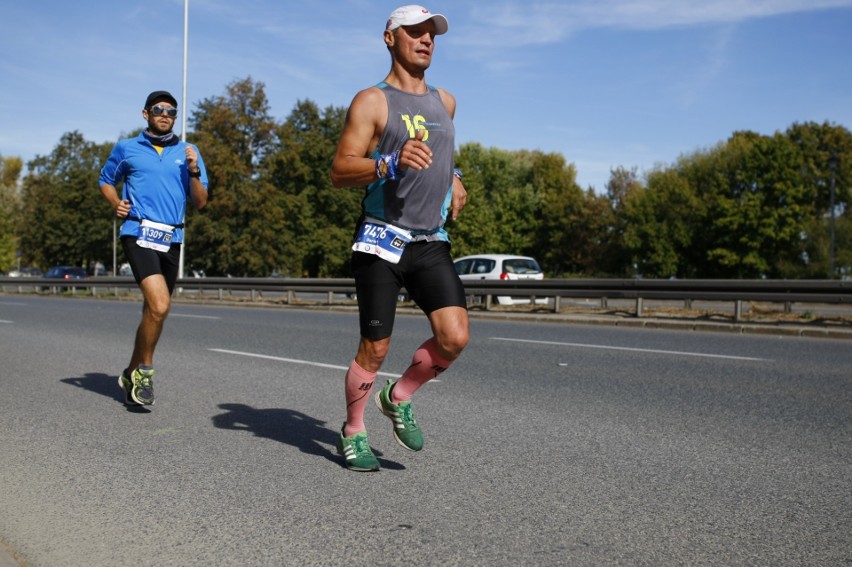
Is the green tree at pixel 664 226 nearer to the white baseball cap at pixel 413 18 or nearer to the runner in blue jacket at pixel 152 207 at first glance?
the runner in blue jacket at pixel 152 207

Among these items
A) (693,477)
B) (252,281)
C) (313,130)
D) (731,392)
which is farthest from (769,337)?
(313,130)

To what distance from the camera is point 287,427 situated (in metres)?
5.57

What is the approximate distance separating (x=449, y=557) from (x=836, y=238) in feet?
175

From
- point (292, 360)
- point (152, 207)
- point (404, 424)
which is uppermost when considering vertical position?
point (152, 207)

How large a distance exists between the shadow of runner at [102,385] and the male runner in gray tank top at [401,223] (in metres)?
2.64

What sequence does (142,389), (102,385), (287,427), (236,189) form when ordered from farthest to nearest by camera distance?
(236,189) → (102,385) → (142,389) → (287,427)

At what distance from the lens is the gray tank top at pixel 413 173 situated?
4.18 meters

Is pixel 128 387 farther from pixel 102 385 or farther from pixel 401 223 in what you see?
pixel 401 223

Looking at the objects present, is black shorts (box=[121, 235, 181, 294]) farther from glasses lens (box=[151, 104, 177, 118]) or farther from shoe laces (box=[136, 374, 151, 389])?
glasses lens (box=[151, 104, 177, 118])

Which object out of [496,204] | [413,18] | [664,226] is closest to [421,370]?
[413,18]

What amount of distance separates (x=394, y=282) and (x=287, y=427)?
1735 millimetres

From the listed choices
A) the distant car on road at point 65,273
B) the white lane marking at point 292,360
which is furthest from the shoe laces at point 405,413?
the distant car on road at point 65,273

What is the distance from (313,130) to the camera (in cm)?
6569

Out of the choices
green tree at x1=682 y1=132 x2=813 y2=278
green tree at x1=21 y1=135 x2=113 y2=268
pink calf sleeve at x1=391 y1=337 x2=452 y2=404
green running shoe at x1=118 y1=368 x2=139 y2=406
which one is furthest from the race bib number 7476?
green tree at x1=21 y1=135 x2=113 y2=268
